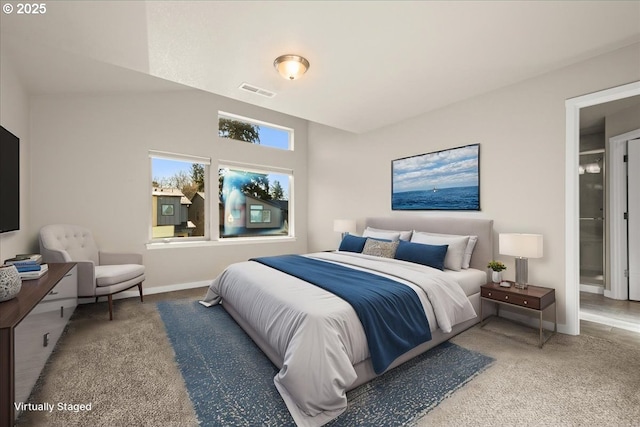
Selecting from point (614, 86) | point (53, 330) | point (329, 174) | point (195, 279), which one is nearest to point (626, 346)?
point (614, 86)

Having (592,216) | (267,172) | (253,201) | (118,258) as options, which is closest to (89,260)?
(118,258)

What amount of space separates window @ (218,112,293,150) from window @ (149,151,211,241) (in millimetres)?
701

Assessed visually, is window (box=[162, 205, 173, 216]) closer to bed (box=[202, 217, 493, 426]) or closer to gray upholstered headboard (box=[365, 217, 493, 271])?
bed (box=[202, 217, 493, 426])

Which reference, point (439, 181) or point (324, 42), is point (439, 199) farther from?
point (324, 42)

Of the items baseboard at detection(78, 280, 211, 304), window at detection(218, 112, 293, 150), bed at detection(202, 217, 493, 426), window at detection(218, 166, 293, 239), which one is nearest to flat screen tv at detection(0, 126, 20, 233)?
baseboard at detection(78, 280, 211, 304)

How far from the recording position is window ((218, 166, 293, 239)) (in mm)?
5020

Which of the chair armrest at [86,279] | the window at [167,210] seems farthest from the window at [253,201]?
Answer: the chair armrest at [86,279]

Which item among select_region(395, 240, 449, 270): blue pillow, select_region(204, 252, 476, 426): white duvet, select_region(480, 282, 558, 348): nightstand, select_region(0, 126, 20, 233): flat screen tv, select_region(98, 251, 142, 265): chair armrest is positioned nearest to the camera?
select_region(204, 252, 476, 426): white duvet

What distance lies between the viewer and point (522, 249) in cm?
273

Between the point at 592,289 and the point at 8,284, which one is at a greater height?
the point at 8,284

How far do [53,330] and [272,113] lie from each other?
4.37 m

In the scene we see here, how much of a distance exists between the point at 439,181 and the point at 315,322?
2792mm

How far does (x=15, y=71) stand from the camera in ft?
9.40

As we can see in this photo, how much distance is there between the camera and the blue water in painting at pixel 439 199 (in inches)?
138
